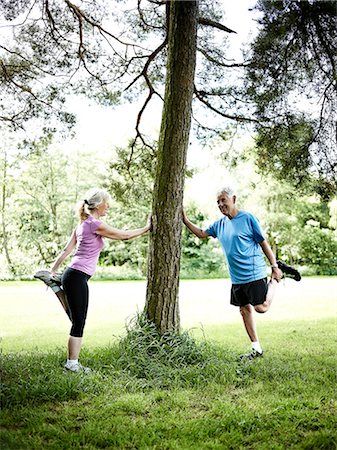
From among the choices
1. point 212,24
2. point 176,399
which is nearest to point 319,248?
point 212,24

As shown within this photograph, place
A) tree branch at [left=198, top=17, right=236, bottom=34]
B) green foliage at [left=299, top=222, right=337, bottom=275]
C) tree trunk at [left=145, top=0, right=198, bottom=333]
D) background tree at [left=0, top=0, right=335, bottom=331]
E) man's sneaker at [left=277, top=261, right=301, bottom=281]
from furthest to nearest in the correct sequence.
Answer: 1. green foliage at [left=299, top=222, right=337, bottom=275]
2. background tree at [left=0, top=0, right=335, bottom=331]
3. tree branch at [left=198, top=17, right=236, bottom=34]
4. man's sneaker at [left=277, top=261, right=301, bottom=281]
5. tree trunk at [left=145, top=0, right=198, bottom=333]

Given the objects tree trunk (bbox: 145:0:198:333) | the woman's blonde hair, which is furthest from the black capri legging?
tree trunk (bbox: 145:0:198:333)

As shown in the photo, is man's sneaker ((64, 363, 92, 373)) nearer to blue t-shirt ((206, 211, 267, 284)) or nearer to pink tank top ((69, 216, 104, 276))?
pink tank top ((69, 216, 104, 276))

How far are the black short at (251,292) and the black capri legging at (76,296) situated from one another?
1.08 m

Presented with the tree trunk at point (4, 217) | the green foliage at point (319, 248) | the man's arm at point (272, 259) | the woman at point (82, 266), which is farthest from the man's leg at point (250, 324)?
the green foliage at point (319, 248)

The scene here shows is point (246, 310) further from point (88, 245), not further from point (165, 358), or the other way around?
point (88, 245)

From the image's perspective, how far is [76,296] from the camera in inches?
126

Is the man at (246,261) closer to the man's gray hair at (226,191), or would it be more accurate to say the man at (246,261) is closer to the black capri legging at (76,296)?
the man's gray hair at (226,191)

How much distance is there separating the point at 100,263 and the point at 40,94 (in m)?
8.69

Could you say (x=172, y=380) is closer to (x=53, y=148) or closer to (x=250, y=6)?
(x=250, y=6)

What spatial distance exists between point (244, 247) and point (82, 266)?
1.11m

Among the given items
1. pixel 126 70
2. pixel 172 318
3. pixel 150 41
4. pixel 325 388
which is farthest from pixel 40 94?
pixel 325 388

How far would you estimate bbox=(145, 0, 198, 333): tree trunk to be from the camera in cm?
352

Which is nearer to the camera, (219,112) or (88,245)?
(88,245)
